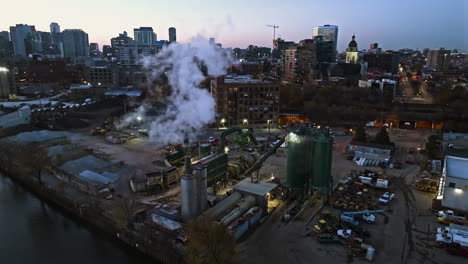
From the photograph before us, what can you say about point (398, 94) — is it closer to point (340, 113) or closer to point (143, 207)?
point (340, 113)

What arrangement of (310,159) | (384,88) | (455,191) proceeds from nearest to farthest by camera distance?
(455,191) < (310,159) < (384,88)

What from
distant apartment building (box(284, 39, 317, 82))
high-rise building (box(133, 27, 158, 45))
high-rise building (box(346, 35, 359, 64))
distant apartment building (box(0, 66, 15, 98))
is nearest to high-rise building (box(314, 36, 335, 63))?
high-rise building (box(346, 35, 359, 64))

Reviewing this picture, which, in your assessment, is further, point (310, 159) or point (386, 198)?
point (310, 159)

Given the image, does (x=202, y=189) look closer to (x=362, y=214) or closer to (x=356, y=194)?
(x=362, y=214)

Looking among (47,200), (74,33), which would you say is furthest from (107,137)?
(74,33)

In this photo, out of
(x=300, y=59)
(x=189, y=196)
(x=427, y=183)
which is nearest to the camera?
(x=189, y=196)

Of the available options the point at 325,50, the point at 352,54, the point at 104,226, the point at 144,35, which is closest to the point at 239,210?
the point at 104,226
